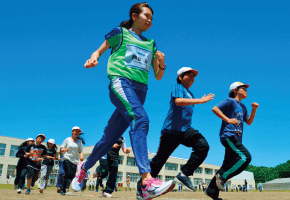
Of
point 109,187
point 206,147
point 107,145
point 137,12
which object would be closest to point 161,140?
point 206,147

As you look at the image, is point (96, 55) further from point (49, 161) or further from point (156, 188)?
point (49, 161)

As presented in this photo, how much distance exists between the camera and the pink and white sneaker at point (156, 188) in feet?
7.94

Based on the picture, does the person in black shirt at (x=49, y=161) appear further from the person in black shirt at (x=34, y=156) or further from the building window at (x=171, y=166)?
the building window at (x=171, y=166)

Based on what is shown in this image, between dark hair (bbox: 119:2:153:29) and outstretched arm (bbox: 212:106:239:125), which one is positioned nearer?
dark hair (bbox: 119:2:153:29)

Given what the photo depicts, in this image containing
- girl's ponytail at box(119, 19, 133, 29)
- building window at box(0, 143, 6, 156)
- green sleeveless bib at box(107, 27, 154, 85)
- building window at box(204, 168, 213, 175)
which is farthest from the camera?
building window at box(204, 168, 213, 175)

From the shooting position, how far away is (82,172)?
3.85 meters

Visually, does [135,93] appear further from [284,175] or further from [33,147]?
[284,175]

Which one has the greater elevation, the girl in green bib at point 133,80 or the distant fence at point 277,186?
the girl in green bib at point 133,80

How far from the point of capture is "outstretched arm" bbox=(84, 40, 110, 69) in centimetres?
316

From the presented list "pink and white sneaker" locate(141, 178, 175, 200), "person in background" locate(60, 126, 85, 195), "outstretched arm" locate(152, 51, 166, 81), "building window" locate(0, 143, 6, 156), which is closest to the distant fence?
"building window" locate(0, 143, 6, 156)

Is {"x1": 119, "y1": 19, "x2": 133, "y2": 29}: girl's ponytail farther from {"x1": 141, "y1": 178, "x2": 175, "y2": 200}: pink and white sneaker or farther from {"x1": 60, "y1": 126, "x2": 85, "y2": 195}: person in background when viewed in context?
{"x1": 60, "y1": 126, "x2": 85, "y2": 195}: person in background

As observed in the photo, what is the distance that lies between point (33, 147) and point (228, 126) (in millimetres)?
7173

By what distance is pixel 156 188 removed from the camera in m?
2.43

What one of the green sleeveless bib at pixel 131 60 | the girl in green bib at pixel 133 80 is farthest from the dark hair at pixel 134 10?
the green sleeveless bib at pixel 131 60
